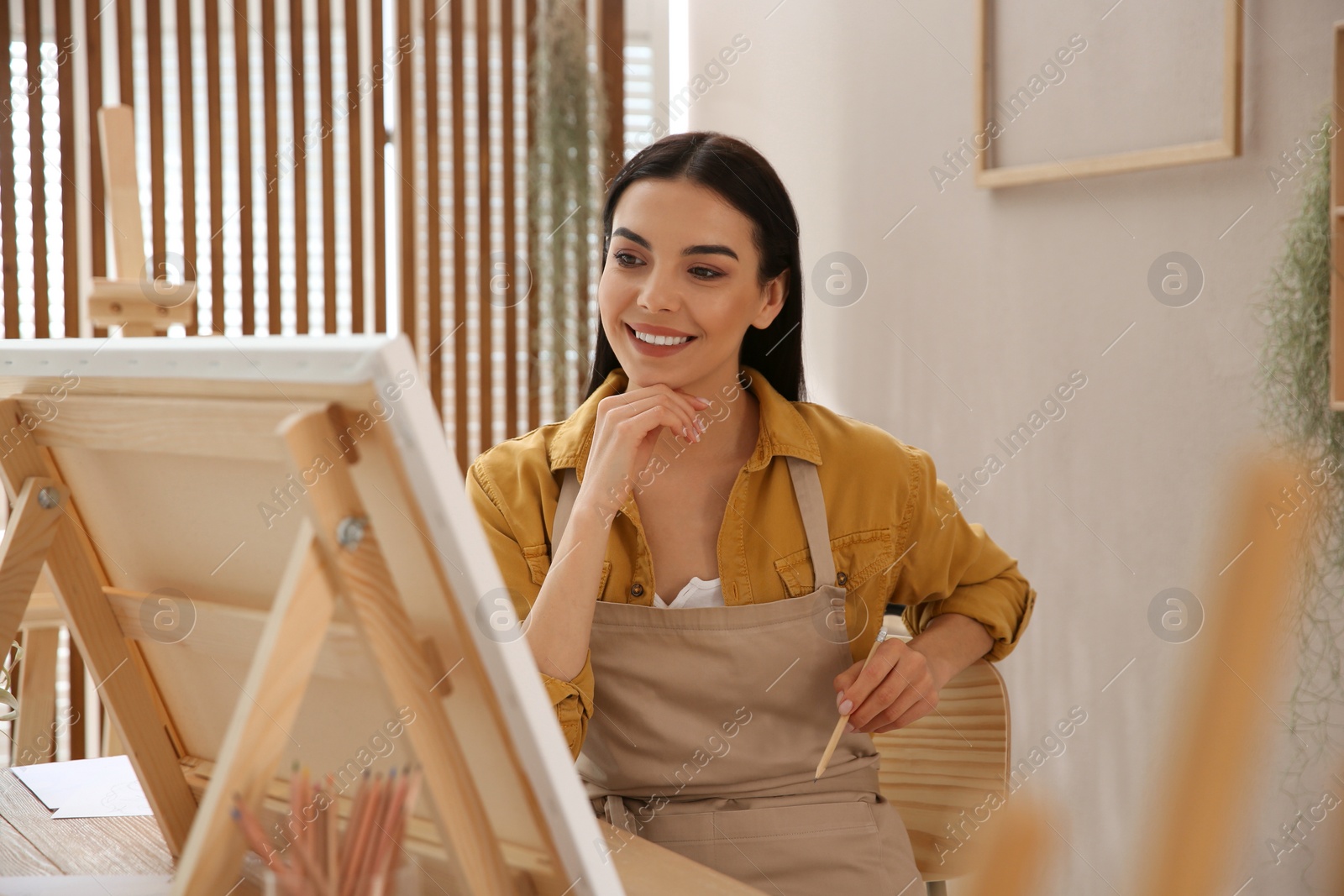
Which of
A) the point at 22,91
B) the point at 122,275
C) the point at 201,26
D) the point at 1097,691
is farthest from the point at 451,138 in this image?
the point at 1097,691

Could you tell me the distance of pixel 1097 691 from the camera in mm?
2436

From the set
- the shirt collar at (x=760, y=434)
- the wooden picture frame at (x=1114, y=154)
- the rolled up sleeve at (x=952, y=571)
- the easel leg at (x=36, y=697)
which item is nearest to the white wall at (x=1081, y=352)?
the wooden picture frame at (x=1114, y=154)

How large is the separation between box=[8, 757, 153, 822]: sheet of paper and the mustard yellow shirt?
0.48m

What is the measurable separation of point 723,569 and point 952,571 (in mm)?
332

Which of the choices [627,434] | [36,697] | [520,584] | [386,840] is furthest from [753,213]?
[36,697]

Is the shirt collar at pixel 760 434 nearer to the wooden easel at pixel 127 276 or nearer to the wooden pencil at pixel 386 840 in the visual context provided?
the wooden pencil at pixel 386 840

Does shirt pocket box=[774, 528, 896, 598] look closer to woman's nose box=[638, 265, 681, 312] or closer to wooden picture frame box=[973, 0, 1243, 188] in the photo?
woman's nose box=[638, 265, 681, 312]

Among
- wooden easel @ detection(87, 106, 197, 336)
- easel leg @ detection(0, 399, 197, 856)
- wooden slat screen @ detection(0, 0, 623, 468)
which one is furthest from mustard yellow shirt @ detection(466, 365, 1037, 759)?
wooden slat screen @ detection(0, 0, 623, 468)

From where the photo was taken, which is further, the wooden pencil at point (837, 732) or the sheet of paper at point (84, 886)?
the wooden pencil at point (837, 732)

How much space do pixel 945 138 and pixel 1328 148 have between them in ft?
3.22

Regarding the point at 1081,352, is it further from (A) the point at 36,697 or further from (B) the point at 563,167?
(A) the point at 36,697

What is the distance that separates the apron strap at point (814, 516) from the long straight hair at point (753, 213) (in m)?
0.20

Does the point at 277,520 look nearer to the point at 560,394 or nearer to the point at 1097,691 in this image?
the point at 1097,691

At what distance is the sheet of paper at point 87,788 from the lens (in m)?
1.28
